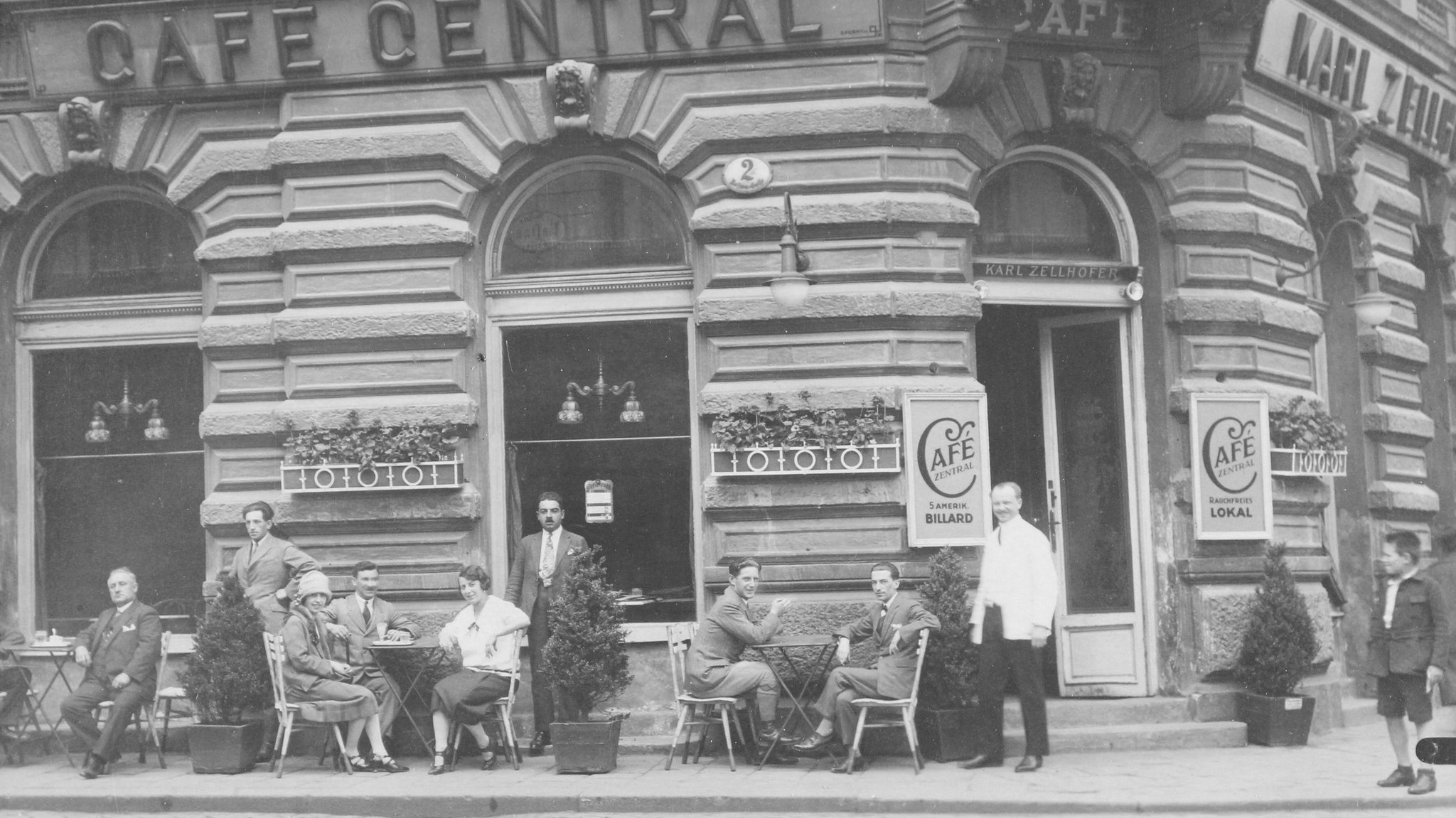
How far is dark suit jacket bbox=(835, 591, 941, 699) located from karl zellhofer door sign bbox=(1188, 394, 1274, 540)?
9.26 feet

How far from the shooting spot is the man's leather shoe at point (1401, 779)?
31.9ft

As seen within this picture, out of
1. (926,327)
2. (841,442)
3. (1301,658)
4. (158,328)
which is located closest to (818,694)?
(841,442)

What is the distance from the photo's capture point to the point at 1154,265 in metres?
12.5

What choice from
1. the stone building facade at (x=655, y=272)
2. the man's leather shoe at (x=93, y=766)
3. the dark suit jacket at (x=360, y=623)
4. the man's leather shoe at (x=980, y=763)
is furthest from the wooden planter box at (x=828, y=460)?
the man's leather shoe at (x=93, y=766)

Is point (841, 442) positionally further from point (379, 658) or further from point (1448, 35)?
point (1448, 35)

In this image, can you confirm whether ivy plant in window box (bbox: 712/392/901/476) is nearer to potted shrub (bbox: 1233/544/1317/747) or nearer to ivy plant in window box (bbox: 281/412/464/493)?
ivy plant in window box (bbox: 281/412/464/493)

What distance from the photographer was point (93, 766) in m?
10.8

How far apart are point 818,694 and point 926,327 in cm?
277

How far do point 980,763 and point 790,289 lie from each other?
346 centimetres

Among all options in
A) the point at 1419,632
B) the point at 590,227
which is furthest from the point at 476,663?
the point at 1419,632

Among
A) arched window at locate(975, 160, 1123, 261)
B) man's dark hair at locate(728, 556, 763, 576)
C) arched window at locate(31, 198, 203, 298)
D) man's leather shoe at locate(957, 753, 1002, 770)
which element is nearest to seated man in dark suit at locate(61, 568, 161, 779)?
arched window at locate(31, 198, 203, 298)

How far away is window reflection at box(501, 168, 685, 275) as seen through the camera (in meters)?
12.3

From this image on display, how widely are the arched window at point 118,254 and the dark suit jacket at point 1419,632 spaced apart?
9.28 metres

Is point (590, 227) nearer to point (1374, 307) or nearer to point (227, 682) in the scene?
point (227, 682)
